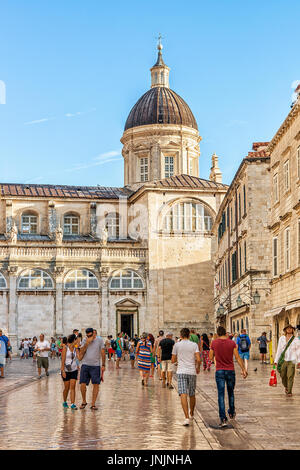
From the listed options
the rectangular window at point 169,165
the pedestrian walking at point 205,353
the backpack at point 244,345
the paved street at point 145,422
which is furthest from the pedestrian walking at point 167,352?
the rectangular window at point 169,165

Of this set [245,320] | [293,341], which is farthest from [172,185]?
[293,341]

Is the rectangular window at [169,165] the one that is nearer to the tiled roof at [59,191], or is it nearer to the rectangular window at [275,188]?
the tiled roof at [59,191]

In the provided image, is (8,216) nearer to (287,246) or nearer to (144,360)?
(287,246)

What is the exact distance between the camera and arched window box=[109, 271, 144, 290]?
201ft

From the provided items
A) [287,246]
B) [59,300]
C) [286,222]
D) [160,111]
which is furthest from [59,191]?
[286,222]

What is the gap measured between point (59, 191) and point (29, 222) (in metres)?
4.00

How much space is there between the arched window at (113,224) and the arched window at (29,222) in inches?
230

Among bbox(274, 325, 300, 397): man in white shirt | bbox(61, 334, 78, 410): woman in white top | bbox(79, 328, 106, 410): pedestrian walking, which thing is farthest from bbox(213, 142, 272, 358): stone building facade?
bbox(79, 328, 106, 410): pedestrian walking

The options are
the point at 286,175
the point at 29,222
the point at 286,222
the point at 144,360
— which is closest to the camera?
the point at 144,360

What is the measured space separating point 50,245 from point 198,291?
11.6m

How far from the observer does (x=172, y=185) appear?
212 feet

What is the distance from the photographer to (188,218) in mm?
64875

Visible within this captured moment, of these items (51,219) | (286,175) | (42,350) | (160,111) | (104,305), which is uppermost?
(160,111)
